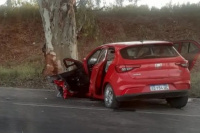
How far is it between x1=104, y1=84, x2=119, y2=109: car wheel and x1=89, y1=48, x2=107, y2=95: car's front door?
550mm

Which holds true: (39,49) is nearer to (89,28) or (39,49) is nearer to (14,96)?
(89,28)

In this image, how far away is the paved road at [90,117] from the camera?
8.55 m

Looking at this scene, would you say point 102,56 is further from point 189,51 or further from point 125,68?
point 189,51

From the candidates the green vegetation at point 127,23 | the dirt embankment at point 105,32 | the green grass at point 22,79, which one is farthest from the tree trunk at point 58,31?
the dirt embankment at point 105,32

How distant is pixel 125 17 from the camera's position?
1382 inches

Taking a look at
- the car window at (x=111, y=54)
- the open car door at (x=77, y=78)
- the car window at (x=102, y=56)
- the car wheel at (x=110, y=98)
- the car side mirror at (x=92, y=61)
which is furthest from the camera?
the open car door at (x=77, y=78)

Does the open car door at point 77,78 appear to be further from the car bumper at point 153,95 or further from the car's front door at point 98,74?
the car bumper at point 153,95

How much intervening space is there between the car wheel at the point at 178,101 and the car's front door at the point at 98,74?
1.88 m

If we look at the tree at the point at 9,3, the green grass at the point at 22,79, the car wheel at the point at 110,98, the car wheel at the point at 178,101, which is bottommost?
the green grass at the point at 22,79

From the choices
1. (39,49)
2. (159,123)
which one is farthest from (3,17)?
(159,123)

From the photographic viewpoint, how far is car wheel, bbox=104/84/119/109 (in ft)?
37.2

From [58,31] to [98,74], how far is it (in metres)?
6.87

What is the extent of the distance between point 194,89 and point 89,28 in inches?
409

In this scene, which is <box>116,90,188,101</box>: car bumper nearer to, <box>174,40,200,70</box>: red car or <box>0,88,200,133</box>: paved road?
<box>0,88,200,133</box>: paved road
